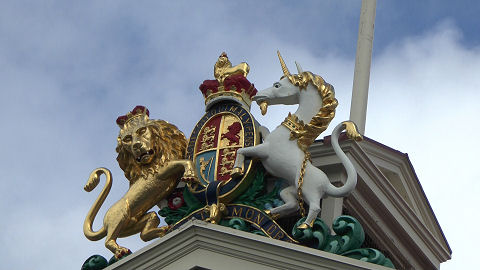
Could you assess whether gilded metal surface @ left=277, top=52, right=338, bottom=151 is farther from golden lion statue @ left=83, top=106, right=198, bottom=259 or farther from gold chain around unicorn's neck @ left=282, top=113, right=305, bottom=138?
golden lion statue @ left=83, top=106, right=198, bottom=259

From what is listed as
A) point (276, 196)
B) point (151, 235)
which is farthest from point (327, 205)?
point (151, 235)

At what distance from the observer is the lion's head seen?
22391 millimetres

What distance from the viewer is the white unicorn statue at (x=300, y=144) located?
20875 millimetres

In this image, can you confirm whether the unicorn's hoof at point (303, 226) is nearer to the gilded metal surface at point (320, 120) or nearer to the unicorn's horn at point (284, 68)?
the gilded metal surface at point (320, 120)

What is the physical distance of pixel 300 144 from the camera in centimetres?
2139

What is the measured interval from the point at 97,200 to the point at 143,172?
35.0 inches

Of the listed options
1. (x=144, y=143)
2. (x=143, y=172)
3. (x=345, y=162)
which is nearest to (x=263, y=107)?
(x=345, y=162)

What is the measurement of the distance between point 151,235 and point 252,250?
2060 mm

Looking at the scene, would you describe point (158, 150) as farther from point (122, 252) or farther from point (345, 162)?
point (345, 162)

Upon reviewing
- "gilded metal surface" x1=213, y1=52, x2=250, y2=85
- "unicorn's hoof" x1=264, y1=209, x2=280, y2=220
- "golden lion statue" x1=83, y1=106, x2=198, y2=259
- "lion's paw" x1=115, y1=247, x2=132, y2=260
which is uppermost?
"gilded metal surface" x1=213, y1=52, x2=250, y2=85

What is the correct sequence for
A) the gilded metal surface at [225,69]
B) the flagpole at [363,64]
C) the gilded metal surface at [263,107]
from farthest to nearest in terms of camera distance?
the flagpole at [363,64]
the gilded metal surface at [225,69]
the gilded metal surface at [263,107]

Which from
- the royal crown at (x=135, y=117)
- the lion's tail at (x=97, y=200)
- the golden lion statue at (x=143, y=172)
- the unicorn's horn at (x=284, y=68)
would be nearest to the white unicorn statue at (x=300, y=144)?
the unicorn's horn at (x=284, y=68)

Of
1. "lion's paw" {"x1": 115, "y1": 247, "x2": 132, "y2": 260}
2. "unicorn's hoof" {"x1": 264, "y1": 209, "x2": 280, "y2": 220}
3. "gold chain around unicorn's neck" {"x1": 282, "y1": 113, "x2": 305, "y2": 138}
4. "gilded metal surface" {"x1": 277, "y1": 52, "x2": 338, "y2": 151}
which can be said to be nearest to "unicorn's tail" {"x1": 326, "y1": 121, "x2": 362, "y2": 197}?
"gilded metal surface" {"x1": 277, "y1": 52, "x2": 338, "y2": 151}

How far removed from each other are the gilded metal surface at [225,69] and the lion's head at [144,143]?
919 millimetres
